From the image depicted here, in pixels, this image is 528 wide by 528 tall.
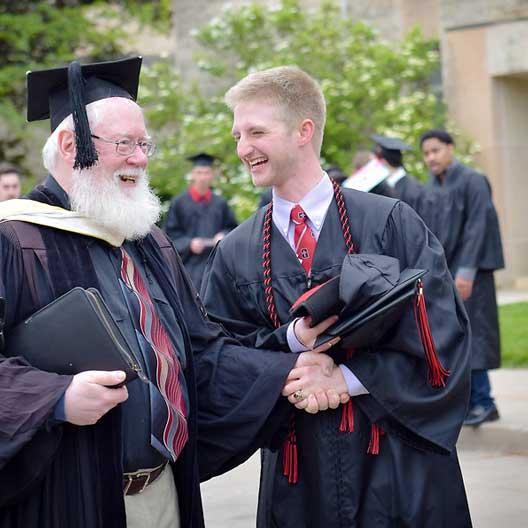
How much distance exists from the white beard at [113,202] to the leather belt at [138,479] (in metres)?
0.73

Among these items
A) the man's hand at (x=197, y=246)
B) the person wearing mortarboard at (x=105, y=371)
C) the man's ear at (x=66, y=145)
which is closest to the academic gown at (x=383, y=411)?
the person wearing mortarboard at (x=105, y=371)

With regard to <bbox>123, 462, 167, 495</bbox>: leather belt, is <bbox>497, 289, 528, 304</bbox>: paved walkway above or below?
below

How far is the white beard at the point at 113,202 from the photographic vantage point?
11.1 ft

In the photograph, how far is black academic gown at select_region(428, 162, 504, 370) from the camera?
793cm

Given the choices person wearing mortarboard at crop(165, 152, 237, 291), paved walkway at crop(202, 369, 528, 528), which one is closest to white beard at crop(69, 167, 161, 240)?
paved walkway at crop(202, 369, 528, 528)

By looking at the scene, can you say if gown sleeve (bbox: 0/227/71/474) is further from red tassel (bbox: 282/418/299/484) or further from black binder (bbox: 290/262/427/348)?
red tassel (bbox: 282/418/299/484)

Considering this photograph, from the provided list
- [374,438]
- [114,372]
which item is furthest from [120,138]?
[374,438]

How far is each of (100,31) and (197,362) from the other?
16.3 m

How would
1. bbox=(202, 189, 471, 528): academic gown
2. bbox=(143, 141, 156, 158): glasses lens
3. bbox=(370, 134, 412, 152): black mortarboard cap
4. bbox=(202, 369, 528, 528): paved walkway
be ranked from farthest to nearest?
1. bbox=(370, 134, 412, 152): black mortarboard cap
2. bbox=(202, 369, 528, 528): paved walkway
3. bbox=(202, 189, 471, 528): academic gown
4. bbox=(143, 141, 156, 158): glasses lens

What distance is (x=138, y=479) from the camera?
3389mm

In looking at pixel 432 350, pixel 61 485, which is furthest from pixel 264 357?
pixel 61 485

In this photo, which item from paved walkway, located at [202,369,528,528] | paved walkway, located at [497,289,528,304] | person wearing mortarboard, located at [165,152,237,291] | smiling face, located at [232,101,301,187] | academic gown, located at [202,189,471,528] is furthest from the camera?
paved walkway, located at [497,289,528,304]

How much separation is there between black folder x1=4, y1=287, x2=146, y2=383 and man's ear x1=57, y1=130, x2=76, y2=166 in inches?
19.9

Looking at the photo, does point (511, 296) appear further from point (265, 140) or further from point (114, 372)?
point (114, 372)
